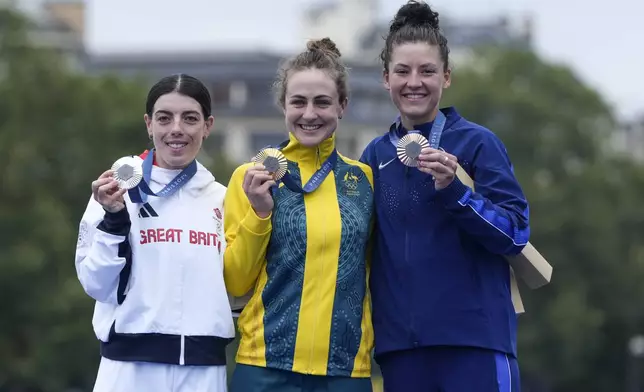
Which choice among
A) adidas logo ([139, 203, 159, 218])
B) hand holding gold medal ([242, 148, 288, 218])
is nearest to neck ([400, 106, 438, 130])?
hand holding gold medal ([242, 148, 288, 218])

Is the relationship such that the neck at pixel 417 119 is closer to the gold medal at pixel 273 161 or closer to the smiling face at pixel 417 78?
the smiling face at pixel 417 78

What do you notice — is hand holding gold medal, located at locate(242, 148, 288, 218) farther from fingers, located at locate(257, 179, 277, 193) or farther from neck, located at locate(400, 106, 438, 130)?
neck, located at locate(400, 106, 438, 130)

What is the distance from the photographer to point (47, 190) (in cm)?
3609

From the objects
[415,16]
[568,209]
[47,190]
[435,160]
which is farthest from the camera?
[568,209]

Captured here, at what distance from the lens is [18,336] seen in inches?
1403

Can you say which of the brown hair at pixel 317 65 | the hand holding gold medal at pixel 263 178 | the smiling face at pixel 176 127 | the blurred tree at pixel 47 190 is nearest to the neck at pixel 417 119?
the brown hair at pixel 317 65

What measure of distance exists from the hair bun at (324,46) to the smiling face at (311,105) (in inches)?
5.6

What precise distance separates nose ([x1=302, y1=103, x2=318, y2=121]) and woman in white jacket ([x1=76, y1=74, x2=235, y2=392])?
526 mm

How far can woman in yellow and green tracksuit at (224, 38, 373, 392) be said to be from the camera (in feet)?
19.8

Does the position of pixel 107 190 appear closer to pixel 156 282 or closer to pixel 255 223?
pixel 156 282

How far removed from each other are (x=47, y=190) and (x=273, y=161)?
30914 millimetres

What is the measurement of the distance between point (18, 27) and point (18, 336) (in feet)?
28.0

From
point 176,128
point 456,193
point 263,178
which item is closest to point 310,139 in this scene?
point 263,178

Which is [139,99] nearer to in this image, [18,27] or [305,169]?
[18,27]
